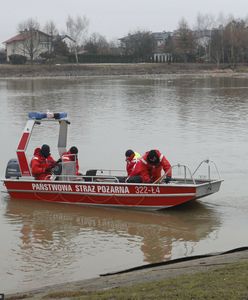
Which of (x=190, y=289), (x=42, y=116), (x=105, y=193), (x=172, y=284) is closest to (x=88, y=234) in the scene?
(x=105, y=193)

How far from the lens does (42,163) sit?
16.0 meters

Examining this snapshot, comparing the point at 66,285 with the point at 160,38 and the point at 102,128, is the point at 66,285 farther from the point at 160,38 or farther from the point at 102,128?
the point at 160,38

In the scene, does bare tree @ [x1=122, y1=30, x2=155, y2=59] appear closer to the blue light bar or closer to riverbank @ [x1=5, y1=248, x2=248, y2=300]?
the blue light bar

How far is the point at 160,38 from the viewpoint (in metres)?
183

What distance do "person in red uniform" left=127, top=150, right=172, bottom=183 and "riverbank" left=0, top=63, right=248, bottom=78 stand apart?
91364 millimetres


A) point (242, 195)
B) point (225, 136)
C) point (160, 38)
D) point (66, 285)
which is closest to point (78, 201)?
point (242, 195)

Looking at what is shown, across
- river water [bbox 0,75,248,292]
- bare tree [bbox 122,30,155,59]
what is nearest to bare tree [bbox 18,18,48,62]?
bare tree [bbox 122,30,155,59]

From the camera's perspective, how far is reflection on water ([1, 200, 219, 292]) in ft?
36.8

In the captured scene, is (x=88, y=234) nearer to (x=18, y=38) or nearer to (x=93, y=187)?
(x=93, y=187)

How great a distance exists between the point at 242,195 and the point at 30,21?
13567 centimetres

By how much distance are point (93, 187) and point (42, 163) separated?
168cm

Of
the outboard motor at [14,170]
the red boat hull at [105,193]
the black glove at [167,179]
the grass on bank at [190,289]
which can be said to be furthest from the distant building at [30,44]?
the grass on bank at [190,289]

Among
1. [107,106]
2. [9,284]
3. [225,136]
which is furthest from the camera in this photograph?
[107,106]

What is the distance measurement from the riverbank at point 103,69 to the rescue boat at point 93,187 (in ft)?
294
